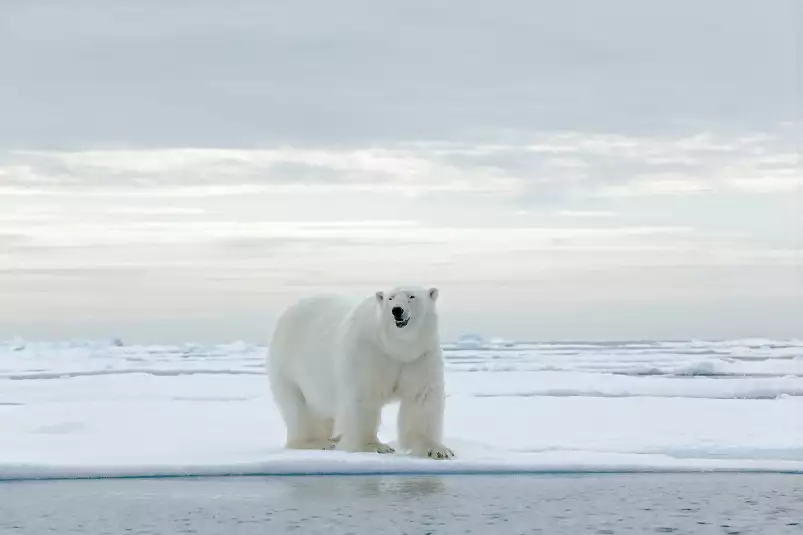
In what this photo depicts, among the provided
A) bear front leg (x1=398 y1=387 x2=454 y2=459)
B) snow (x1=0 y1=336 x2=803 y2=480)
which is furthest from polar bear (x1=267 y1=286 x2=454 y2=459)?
snow (x1=0 y1=336 x2=803 y2=480)

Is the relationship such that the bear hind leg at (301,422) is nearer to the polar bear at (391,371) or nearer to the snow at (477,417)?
the snow at (477,417)

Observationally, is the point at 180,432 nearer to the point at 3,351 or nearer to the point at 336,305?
the point at 336,305

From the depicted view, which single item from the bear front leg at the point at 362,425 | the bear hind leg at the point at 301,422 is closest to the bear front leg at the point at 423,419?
the bear front leg at the point at 362,425

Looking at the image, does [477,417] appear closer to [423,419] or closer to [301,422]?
[301,422]

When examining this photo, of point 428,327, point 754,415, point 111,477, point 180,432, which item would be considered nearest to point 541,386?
point 754,415

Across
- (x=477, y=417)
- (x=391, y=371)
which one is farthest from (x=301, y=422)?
(x=477, y=417)

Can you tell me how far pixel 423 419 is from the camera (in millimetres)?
6781

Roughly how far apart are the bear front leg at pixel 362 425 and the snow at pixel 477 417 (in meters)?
0.17

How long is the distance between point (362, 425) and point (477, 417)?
10.2 feet

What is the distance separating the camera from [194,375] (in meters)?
16.4

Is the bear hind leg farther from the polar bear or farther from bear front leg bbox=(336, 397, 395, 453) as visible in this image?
bear front leg bbox=(336, 397, 395, 453)

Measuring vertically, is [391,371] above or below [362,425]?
above

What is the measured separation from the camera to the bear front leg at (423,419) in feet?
22.2

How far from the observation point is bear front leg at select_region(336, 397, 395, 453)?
673cm
